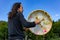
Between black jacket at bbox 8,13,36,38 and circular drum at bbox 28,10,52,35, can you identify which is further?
circular drum at bbox 28,10,52,35

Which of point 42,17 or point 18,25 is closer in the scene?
point 18,25

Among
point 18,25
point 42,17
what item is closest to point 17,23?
point 18,25

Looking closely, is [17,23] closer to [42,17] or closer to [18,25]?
[18,25]

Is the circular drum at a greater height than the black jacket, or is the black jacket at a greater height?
the circular drum

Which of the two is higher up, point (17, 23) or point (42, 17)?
point (42, 17)

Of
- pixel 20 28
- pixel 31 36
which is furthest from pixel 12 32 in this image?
pixel 31 36

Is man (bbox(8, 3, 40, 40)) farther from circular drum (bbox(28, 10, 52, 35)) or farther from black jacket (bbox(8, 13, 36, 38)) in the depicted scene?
circular drum (bbox(28, 10, 52, 35))

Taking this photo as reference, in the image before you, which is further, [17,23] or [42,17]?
[42,17]

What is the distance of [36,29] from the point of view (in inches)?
196

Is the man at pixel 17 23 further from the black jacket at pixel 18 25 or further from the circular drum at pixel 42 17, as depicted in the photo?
the circular drum at pixel 42 17

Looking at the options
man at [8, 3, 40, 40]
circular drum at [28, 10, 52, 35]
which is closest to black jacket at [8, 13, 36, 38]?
man at [8, 3, 40, 40]

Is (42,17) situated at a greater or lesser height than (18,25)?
greater

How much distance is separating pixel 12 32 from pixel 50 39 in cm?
386

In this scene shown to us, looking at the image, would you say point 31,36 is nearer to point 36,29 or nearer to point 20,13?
point 36,29
